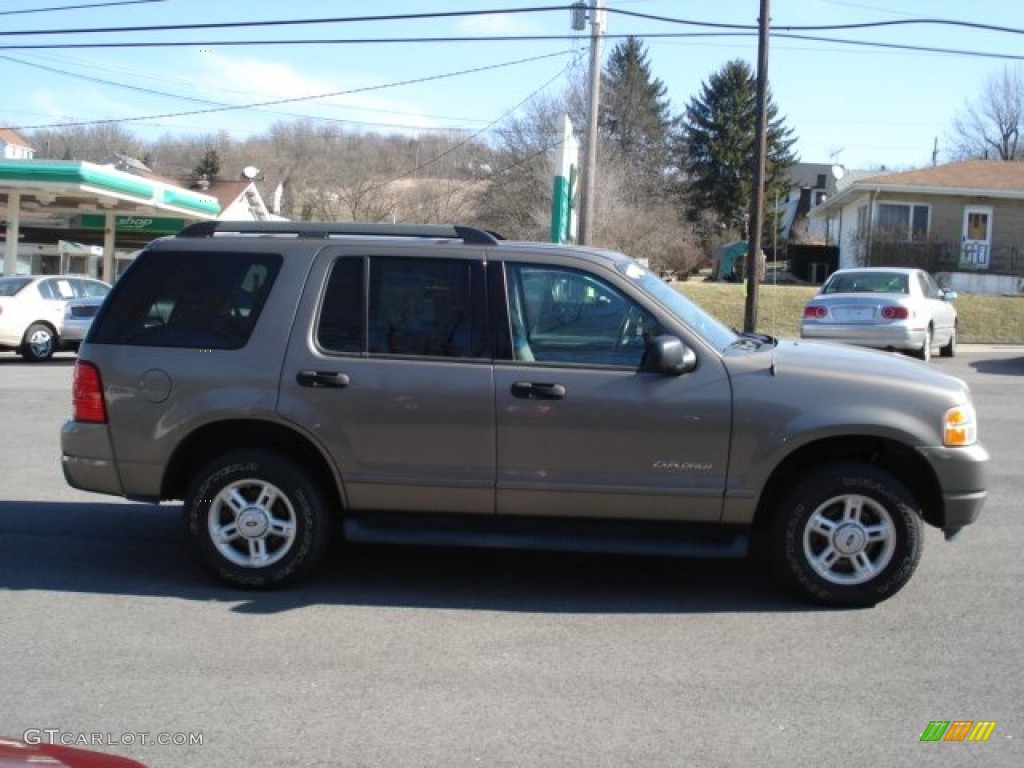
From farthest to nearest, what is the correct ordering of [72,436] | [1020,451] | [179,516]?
[1020,451], [179,516], [72,436]

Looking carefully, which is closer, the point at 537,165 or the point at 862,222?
the point at 862,222

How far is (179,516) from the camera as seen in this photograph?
7.62 meters

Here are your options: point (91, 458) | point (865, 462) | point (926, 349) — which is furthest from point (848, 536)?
point (926, 349)

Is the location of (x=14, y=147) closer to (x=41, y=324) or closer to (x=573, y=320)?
(x=41, y=324)

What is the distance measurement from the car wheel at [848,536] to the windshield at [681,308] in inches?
36.6

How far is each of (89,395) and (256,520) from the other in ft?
3.76

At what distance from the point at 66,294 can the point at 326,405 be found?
53.9ft

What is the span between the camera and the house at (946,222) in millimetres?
33781

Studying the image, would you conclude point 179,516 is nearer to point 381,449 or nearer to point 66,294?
point 381,449

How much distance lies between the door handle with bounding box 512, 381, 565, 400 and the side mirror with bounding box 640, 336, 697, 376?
17.9 inches

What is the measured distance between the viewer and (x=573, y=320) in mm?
5664

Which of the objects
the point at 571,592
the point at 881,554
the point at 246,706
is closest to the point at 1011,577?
the point at 881,554

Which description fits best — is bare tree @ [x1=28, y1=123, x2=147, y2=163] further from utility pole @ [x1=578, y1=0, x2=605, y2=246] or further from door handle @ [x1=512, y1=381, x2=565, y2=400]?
door handle @ [x1=512, y1=381, x2=565, y2=400]

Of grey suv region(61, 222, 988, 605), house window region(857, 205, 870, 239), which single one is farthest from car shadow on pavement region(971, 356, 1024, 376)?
house window region(857, 205, 870, 239)
